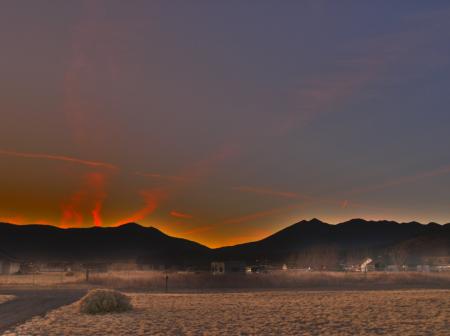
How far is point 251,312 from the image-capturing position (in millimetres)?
30797

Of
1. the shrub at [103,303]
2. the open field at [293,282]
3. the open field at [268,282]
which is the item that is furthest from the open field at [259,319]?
the open field at [293,282]

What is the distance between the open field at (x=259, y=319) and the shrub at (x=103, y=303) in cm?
58

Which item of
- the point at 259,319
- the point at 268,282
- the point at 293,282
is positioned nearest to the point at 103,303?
the point at 259,319

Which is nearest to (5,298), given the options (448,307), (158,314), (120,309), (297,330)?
(120,309)

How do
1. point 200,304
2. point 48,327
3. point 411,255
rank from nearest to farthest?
point 48,327
point 200,304
point 411,255

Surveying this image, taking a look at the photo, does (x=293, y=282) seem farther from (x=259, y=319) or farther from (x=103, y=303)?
(x=259, y=319)

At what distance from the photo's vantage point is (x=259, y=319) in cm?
2730

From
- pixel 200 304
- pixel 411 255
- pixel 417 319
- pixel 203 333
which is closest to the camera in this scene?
pixel 203 333

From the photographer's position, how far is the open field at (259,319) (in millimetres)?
22969

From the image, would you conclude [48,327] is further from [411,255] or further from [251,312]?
[411,255]

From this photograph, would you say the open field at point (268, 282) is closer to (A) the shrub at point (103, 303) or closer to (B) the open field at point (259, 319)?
(B) the open field at point (259, 319)

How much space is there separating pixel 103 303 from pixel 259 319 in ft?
27.0

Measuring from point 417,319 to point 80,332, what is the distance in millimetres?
14061

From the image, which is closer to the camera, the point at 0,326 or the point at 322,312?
the point at 0,326
